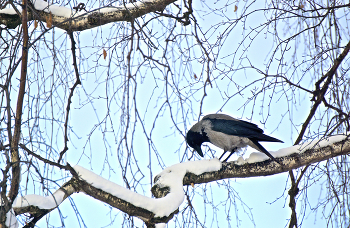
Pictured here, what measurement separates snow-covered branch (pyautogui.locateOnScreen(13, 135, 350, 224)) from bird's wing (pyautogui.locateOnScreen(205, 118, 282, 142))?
0.89ft

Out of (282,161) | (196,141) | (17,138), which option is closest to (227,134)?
(196,141)

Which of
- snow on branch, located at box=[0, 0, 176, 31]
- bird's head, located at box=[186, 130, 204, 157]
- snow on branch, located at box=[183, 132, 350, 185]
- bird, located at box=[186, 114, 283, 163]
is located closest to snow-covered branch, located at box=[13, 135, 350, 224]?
snow on branch, located at box=[183, 132, 350, 185]

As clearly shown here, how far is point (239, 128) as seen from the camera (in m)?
3.82

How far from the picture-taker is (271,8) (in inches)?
121

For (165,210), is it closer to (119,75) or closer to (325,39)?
(119,75)

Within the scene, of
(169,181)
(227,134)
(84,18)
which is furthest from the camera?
(227,134)

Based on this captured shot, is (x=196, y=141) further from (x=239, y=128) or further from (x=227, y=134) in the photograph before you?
(x=239, y=128)

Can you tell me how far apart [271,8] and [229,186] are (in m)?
1.59

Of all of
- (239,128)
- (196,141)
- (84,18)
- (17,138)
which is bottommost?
(17,138)

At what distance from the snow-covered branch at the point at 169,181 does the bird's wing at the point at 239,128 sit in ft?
0.89

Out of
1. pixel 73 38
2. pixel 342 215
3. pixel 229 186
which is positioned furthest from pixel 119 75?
pixel 342 215

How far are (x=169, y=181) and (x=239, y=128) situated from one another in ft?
4.24

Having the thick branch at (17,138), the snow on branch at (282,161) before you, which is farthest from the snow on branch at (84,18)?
the snow on branch at (282,161)

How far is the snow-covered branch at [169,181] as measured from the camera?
2.47 meters
